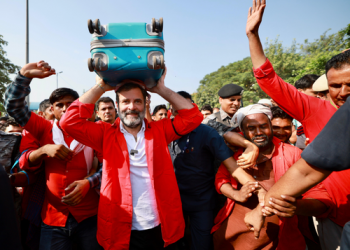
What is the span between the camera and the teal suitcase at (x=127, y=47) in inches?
68.3

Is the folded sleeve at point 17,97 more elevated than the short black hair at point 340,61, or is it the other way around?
the short black hair at point 340,61

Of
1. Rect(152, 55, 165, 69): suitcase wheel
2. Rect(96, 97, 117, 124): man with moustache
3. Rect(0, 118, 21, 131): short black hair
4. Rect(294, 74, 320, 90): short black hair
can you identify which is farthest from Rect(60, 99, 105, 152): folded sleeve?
Rect(294, 74, 320, 90): short black hair

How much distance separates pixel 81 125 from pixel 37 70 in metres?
0.77

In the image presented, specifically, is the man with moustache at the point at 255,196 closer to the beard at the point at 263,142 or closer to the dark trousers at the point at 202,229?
the beard at the point at 263,142

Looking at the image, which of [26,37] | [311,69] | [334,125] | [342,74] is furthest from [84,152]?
[311,69]

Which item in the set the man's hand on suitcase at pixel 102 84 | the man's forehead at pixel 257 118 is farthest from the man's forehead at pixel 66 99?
the man's forehead at pixel 257 118

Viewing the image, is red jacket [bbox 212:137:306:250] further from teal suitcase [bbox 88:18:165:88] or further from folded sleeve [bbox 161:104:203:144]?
teal suitcase [bbox 88:18:165:88]

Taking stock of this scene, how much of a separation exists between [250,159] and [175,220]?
0.95 meters

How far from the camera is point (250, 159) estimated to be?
1933mm

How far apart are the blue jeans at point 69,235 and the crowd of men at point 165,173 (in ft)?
0.03

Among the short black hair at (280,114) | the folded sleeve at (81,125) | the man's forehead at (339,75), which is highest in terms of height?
the man's forehead at (339,75)

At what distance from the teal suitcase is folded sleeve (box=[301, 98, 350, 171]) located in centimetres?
127

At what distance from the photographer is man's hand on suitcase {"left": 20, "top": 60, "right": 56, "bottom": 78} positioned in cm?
208

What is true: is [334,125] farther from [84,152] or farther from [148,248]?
[84,152]
